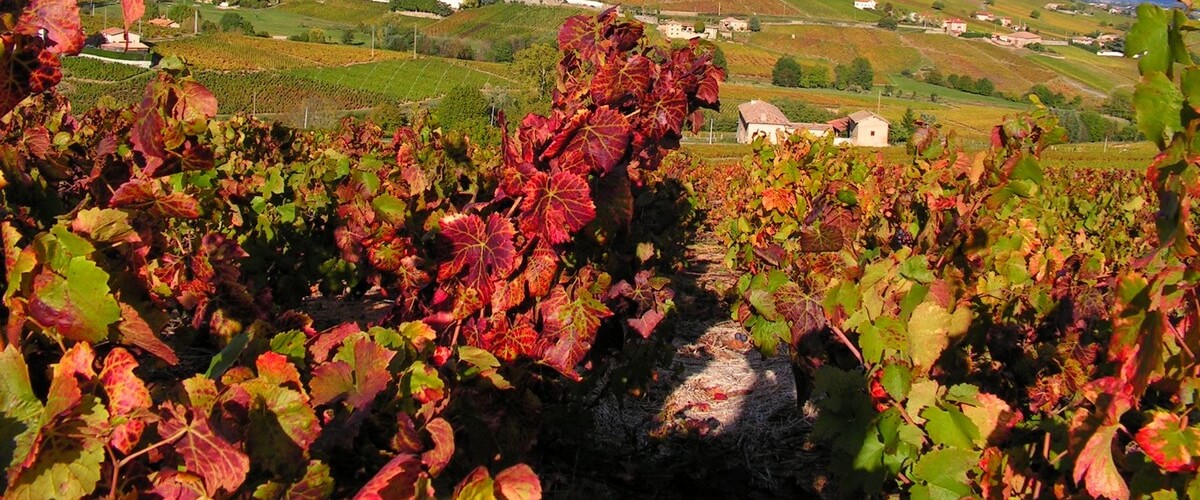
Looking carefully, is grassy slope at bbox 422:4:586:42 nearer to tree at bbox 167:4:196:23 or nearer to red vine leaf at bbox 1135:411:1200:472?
tree at bbox 167:4:196:23

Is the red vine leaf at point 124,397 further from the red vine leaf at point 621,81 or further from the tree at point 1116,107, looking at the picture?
the tree at point 1116,107

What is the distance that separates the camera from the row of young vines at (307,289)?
1.33 metres

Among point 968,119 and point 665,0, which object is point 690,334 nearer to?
point 968,119

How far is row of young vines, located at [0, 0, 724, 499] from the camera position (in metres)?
1.33

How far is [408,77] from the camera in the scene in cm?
6188

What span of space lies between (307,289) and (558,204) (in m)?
2.87

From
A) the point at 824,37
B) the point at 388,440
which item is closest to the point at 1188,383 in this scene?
the point at 388,440

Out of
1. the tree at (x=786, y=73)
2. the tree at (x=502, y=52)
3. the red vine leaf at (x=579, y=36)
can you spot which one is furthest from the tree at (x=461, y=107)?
the tree at (x=786, y=73)

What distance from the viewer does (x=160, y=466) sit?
54.4 inches

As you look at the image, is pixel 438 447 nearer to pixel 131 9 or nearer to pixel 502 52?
pixel 131 9

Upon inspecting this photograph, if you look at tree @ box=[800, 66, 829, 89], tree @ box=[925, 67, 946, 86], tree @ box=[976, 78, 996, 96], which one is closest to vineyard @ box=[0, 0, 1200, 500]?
tree @ box=[800, 66, 829, 89]

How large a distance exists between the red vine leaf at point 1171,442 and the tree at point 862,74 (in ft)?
287

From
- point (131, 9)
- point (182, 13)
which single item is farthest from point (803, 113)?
point (131, 9)

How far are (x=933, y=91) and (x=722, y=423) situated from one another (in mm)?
84378
